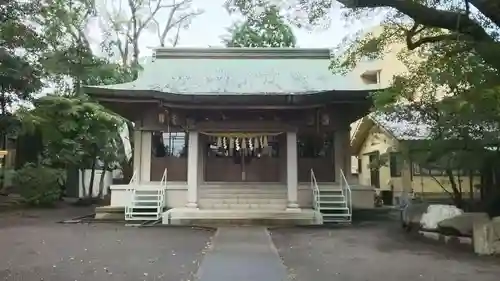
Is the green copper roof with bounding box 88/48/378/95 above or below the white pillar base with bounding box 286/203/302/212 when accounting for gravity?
above

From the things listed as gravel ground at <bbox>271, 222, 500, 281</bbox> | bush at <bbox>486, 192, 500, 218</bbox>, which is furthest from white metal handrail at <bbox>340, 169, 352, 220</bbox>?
bush at <bbox>486, 192, 500, 218</bbox>

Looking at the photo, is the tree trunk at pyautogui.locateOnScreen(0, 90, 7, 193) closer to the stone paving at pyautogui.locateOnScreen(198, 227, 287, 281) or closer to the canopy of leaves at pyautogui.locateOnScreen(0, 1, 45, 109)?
the canopy of leaves at pyautogui.locateOnScreen(0, 1, 45, 109)

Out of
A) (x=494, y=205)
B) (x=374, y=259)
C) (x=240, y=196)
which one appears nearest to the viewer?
(x=374, y=259)

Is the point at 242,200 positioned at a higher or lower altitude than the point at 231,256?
higher

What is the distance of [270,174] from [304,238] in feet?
18.6

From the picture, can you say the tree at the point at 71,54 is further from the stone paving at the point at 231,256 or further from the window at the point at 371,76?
the window at the point at 371,76

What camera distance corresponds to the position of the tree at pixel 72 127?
18078 millimetres

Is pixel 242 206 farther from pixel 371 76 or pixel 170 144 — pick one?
pixel 371 76

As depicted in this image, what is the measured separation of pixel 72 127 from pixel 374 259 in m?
14.1

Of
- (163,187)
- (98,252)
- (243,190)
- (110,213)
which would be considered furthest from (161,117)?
(98,252)

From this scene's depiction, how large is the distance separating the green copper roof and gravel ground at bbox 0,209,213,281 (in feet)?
14.8

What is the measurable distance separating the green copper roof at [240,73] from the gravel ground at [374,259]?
5.20 m

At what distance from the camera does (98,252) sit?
27.5 feet

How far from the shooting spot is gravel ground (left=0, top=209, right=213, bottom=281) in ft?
21.1
